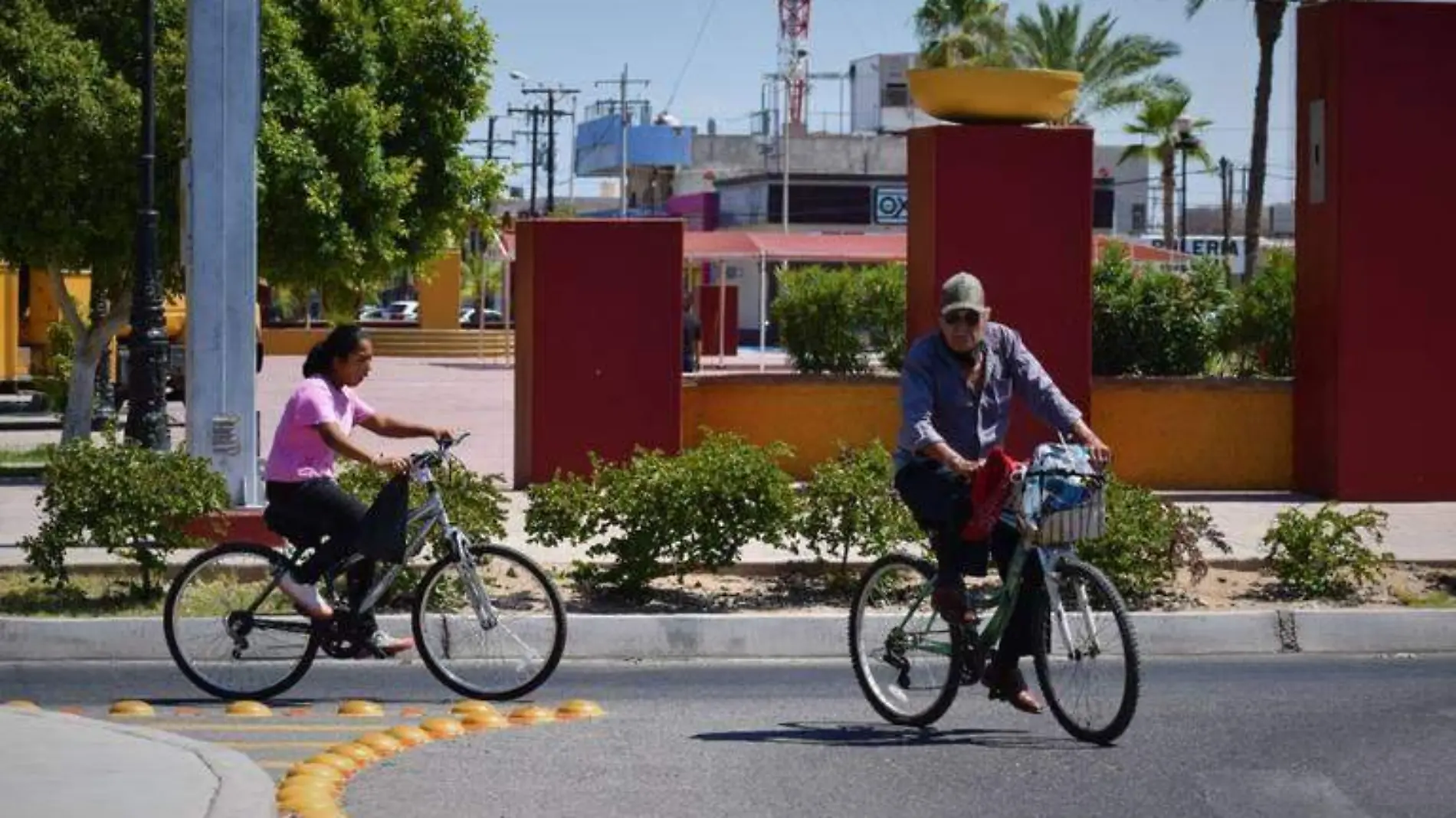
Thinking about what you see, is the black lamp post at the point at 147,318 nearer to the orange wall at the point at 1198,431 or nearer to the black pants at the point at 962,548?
the orange wall at the point at 1198,431

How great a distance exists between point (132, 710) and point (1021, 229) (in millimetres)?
10623

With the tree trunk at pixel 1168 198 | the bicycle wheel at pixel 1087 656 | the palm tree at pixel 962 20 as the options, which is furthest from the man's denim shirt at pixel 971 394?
the tree trunk at pixel 1168 198

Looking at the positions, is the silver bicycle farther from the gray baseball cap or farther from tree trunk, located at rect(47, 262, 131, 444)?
tree trunk, located at rect(47, 262, 131, 444)

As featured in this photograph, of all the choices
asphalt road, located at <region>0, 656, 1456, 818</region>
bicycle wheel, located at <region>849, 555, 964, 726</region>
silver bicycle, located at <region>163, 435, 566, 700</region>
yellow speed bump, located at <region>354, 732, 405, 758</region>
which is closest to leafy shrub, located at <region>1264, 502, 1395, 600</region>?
asphalt road, located at <region>0, 656, 1456, 818</region>

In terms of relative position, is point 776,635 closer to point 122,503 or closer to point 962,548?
point 962,548

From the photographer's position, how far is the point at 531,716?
10.2 metres

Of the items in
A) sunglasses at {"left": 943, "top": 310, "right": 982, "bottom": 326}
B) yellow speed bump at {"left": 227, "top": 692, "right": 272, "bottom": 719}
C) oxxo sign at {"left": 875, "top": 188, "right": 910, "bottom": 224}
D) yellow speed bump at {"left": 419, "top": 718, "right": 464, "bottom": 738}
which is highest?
oxxo sign at {"left": 875, "top": 188, "right": 910, "bottom": 224}

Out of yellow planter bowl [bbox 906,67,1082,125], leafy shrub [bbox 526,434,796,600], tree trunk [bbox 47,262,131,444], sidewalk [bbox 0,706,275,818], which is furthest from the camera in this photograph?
tree trunk [bbox 47,262,131,444]

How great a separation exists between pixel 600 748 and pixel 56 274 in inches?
653

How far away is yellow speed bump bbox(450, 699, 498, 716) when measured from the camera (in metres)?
10.2

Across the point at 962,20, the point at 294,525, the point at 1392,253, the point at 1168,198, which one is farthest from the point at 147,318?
the point at 1168,198

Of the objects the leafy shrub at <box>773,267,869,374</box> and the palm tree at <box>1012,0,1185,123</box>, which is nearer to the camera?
the leafy shrub at <box>773,267,869,374</box>

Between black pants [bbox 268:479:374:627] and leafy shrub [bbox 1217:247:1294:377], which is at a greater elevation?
leafy shrub [bbox 1217:247:1294:377]

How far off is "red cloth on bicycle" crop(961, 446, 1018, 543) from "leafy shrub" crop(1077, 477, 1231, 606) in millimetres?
3709
